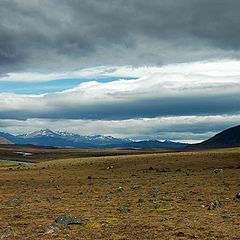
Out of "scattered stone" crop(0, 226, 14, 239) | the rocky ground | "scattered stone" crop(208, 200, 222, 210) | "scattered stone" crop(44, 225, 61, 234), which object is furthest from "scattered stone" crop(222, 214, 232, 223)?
"scattered stone" crop(0, 226, 14, 239)

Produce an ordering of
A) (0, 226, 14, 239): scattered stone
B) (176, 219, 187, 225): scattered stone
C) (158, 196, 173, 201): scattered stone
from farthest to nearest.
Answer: (158, 196, 173, 201): scattered stone
(176, 219, 187, 225): scattered stone
(0, 226, 14, 239): scattered stone

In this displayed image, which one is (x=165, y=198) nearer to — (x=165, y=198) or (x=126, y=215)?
(x=165, y=198)

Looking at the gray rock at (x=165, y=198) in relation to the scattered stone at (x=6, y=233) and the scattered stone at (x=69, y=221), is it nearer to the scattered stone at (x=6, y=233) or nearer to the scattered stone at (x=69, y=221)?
the scattered stone at (x=69, y=221)

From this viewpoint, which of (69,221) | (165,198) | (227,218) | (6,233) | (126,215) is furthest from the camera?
(165,198)

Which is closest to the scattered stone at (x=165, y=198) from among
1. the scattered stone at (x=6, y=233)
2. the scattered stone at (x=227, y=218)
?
the scattered stone at (x=227, y=218)

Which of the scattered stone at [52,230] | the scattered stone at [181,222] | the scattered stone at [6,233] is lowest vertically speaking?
the scattered stone at [6,233]

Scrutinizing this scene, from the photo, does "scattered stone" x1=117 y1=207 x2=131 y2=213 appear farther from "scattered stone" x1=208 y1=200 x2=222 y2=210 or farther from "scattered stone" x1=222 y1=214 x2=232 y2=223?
"scattered stone" x1=222 y1=214 x2=232 y2=223

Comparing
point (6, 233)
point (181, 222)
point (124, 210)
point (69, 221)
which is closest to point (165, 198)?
point (124, 210)

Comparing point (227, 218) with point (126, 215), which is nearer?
point (227, 218)

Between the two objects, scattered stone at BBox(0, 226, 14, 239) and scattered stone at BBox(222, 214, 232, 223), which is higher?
scattered stone at BBox(222, 214, 232, 223)

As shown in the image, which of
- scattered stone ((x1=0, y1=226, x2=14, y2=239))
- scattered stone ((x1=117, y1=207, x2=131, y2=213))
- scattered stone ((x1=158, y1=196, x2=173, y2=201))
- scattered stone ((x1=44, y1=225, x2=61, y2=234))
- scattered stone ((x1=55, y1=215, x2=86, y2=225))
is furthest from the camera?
scattered stone ((x1=158, y1=196, x2=173, y2=201))

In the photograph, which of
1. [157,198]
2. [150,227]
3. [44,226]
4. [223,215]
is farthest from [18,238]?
[157,198]

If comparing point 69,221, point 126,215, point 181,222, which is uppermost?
point 181,222

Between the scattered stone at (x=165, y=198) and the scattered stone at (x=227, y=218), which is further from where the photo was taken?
the scattered stone at (x=165, y=198)
